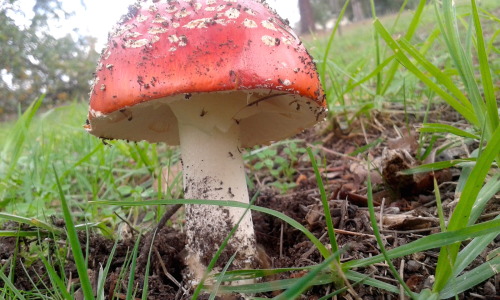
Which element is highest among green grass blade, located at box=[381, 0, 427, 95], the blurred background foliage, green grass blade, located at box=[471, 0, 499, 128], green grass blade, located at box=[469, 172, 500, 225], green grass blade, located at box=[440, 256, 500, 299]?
the blurred background foliage

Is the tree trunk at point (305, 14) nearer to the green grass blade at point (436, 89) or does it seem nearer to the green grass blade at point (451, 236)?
the green grass blade at point (436, 89)

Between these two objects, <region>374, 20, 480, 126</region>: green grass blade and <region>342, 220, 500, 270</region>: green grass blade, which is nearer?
<region>342, 220, 500, 270</region>: green grass blade

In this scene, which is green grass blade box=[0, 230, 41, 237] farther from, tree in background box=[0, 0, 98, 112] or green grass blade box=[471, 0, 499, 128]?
tree in background box=[0, 0, 98, 112]

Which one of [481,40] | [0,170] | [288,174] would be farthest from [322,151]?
[0,170]

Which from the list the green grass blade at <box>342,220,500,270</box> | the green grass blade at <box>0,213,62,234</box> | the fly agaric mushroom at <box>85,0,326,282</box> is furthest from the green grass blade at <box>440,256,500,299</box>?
the green grass blade at <box>0,213,62,234</box>

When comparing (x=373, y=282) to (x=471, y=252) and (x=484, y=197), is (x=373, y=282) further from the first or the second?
(x=484, y=197)

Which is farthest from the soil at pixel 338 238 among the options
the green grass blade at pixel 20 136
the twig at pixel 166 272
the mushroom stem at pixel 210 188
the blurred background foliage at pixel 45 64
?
the blurred background foliage at pixel 45 64

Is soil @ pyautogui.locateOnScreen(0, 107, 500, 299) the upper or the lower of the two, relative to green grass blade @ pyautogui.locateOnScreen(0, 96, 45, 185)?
lower
